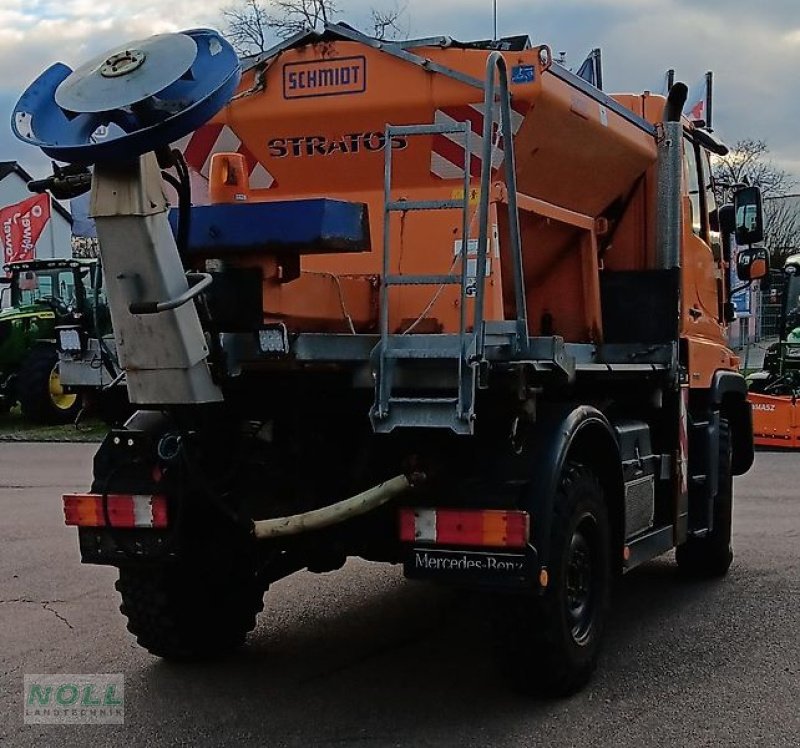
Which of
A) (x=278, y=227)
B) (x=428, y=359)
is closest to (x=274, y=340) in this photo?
(x=278, y=227)

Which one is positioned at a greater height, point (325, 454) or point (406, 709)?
point (325, 454)

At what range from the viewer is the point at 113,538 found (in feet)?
16.8

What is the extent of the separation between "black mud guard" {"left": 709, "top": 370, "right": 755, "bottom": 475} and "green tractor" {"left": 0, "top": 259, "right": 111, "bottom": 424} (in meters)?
11.3

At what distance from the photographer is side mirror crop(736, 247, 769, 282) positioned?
8016mm

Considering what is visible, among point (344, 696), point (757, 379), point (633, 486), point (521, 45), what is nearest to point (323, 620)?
point (344, 696)

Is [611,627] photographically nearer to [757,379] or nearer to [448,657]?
[448,657]

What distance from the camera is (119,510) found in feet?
16.7

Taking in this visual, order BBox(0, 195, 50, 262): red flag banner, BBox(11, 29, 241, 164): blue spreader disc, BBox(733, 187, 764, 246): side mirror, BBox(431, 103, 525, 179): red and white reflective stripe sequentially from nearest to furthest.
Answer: BBox(11, 29, 241, 164): blue spreader disc, BBox(431, 103, 525, 179): red and white reflective stripe, BBox(733, 187, 764, 246): side mirror, BBox(0, 195, 50, 262): red flag banner

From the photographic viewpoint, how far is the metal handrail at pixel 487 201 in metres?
4.45

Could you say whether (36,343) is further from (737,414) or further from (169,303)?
(169,303)

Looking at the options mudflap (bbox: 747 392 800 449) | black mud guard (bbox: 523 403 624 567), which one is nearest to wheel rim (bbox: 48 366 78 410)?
mudflap (bbox: 747 392 800 449)

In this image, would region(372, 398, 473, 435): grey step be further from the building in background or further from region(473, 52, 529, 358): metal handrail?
the building in background

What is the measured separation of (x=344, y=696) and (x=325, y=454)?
3.55ft

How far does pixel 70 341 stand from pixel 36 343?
1371cm
